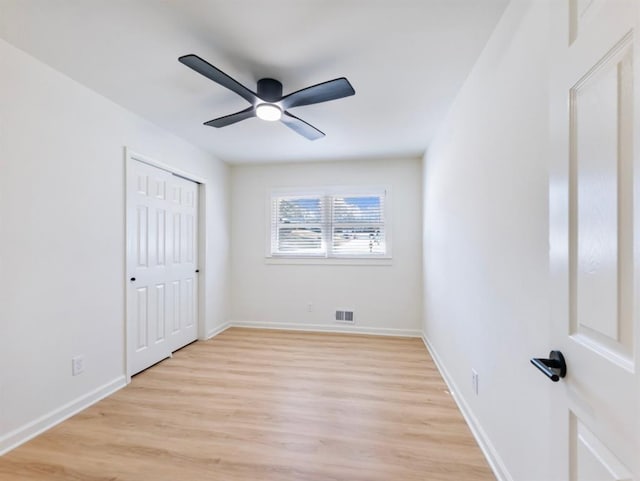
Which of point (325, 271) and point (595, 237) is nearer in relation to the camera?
point (595, 237)

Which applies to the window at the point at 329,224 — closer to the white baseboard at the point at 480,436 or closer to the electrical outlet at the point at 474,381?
the white baseboard at the point at 480,436

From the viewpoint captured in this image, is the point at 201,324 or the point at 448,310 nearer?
the point at 448,310

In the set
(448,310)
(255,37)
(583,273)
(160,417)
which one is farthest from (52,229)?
(448,310)

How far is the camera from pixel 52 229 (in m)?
2.08

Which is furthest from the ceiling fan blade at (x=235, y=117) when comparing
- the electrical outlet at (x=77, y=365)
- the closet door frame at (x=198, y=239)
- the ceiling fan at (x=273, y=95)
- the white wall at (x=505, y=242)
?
the electrical outlet at (x=77, y=365)

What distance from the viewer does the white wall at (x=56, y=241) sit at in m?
1.83

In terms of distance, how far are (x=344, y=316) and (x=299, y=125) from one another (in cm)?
277

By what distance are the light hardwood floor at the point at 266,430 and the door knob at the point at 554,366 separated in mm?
1193

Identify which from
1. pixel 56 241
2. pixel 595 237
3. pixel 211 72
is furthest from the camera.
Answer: pixel 56 241

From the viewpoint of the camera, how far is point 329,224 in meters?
4.38

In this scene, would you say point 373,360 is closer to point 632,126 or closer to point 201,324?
point 201,324

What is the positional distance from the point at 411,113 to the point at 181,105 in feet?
6.72

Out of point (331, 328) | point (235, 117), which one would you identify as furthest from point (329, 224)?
point (235, 117)

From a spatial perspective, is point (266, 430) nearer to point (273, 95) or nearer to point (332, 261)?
point (273, 95)
